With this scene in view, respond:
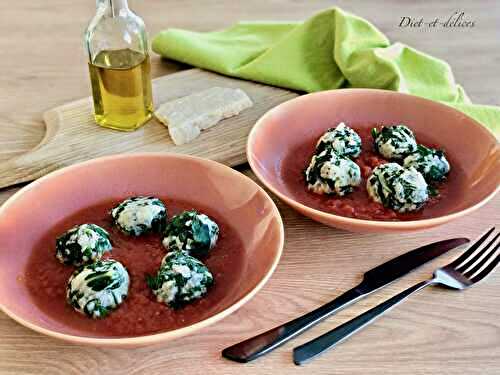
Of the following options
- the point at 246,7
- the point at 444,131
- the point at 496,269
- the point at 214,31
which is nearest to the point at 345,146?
the point at 444,131

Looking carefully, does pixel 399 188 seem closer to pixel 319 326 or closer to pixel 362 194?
pixel 362 194

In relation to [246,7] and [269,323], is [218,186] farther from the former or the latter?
[246,7]

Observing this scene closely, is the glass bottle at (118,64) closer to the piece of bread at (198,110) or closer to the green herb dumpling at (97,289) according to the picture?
the piece of bread at (198,110)

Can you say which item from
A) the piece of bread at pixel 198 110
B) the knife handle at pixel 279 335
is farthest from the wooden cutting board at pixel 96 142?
the knife handle at pixel 279 335

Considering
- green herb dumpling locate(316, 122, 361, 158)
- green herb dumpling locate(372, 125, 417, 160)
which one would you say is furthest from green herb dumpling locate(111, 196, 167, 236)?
green herb dumpling locate(372, 125, 417, 160)

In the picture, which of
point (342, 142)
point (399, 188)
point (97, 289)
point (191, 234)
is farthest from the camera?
point (342, 142)

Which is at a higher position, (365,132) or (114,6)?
(114,6)

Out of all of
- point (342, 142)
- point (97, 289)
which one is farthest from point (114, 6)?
point (97, 289)
